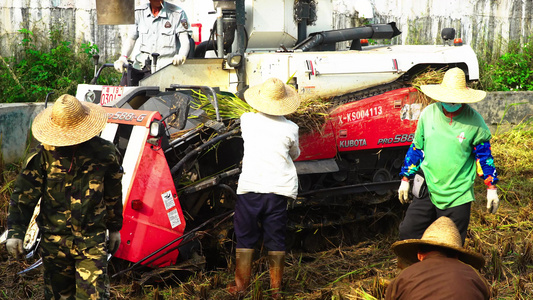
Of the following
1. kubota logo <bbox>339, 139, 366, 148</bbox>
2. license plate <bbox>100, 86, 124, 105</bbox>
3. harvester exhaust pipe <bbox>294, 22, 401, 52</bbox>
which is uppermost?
harvester exhaust pipe <bbox>294, 22, 401, 52</bbox>

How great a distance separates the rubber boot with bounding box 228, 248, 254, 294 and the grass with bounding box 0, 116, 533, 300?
74 millimetres

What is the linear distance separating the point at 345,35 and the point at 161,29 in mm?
2161

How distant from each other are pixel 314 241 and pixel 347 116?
136 centimetres

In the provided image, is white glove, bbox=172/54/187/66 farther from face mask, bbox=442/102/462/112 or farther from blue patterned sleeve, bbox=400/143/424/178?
face mask, bbox=442/102/462/112

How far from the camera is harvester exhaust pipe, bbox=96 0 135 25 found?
293 inches

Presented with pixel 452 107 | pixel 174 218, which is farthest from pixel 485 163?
pixel 174 218

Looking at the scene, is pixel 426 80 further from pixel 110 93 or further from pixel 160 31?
pixel 110 93

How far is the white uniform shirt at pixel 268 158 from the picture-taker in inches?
199

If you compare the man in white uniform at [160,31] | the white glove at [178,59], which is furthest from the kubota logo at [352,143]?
the man in white uniform at [160,31]

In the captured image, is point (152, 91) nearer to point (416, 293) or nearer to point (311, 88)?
point (311, 88)

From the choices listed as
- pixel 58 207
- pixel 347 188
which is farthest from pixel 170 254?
pixel 347 188

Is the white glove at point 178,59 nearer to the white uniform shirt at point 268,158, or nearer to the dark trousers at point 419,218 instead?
the white uniform shirt at point 268,158

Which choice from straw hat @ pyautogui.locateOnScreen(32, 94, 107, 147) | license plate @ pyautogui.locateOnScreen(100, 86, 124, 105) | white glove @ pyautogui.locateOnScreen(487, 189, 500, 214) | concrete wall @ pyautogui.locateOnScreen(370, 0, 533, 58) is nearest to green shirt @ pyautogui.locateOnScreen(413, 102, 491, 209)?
white glove @ pyautogui.locateOnScreen(487, 189, 500, 214)

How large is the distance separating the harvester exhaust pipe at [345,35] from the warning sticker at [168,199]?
2868mm
